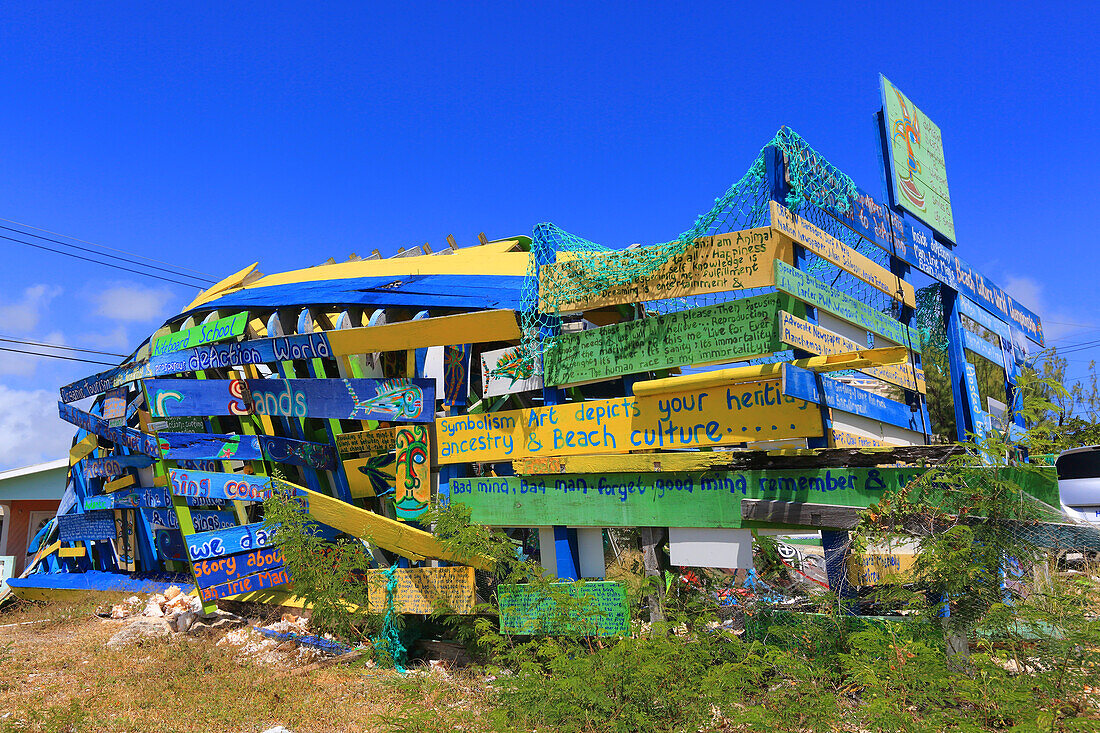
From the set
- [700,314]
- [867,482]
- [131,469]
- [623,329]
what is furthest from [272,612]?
[867,482]

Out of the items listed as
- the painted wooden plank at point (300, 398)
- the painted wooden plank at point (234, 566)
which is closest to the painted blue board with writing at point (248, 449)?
the painted wooden plank at point (300, 398)

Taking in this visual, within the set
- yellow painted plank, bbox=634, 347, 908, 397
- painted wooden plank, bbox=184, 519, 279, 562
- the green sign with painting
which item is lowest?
painted wooden plank, bbox=184, 519, 279, 562

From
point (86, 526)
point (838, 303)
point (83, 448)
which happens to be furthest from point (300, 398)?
point (83, 448)

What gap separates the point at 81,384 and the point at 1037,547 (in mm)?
18580

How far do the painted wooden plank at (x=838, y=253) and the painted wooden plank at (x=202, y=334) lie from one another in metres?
9.84

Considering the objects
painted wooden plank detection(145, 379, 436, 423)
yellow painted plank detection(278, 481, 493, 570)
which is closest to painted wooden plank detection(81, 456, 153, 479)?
painted wooden plank detection(145, 379, 436, 423)

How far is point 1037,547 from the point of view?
229 inches

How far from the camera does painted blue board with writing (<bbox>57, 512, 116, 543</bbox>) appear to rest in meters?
17.1

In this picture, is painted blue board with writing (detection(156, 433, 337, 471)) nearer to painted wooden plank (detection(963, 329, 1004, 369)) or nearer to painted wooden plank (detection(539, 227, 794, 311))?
painted wooden plank (detection(539, 227, 794, 311))

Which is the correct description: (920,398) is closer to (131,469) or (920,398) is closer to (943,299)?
(943,299)

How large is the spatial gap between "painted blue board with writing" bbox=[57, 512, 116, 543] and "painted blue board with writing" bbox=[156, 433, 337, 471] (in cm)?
490

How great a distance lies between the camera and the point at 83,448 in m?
18.3

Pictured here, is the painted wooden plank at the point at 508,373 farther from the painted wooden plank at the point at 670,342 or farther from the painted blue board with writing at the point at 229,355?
the painted blue board with writing at the point at 229,355

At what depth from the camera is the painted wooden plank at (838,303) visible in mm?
7770
